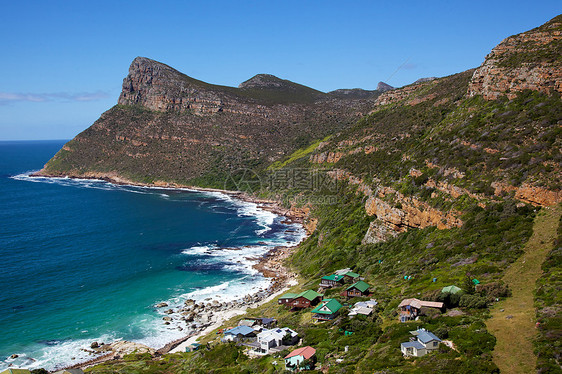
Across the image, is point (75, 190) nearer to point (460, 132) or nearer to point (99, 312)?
point (99, 312)

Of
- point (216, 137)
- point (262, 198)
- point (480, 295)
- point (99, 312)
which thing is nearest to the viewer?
point (480, 295)

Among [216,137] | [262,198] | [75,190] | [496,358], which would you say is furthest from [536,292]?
[216,137]

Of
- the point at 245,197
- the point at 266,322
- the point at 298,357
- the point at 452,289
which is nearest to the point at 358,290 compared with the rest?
the point at 266,322

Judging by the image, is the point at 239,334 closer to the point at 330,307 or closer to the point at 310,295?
the point at 330,307

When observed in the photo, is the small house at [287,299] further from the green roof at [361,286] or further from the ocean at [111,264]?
the ocean at [111,264]

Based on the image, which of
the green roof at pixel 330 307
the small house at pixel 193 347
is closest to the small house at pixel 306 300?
the green roof at pixel 330 307

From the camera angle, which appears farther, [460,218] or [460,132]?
[460,132]

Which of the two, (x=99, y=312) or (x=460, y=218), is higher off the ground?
(x=460, y=218)
